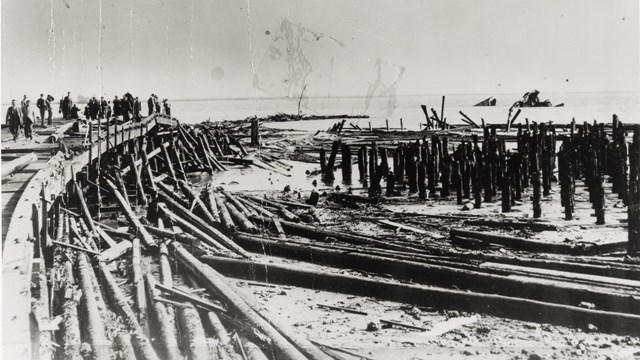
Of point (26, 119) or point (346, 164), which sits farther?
point (346, 164)

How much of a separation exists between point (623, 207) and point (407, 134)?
2724 centimetres

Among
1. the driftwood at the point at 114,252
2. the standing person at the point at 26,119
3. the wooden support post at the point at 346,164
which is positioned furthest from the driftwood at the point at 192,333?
the standing person at the point at 26,119

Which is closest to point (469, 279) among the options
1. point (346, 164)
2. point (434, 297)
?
point (434, 297)

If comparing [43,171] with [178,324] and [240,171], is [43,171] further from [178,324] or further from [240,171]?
[240,171]

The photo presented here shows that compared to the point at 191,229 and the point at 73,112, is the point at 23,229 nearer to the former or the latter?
the point at 191,229

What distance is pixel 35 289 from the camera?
6.22 meters

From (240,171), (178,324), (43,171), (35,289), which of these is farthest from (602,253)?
(240,171)

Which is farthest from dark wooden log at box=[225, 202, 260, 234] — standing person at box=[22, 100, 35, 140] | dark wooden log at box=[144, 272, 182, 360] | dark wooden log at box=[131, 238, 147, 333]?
standing person at box=[22, 100, 35, 140]

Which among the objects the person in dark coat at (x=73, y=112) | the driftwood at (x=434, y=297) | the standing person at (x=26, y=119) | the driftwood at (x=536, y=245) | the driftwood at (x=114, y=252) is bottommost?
the driftwood at (x=434, y=297)

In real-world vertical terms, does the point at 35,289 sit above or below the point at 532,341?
above

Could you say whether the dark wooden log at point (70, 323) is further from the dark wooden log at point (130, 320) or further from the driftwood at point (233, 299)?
the driftwood at point (233, 299)

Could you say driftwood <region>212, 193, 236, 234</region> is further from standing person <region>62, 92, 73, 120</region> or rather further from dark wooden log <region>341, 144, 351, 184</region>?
standing person <region>62, 92, 73, 120</region>

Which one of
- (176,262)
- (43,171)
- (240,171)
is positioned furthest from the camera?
(240,171)

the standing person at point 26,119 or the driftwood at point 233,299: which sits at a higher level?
the standing person at point 26,119
